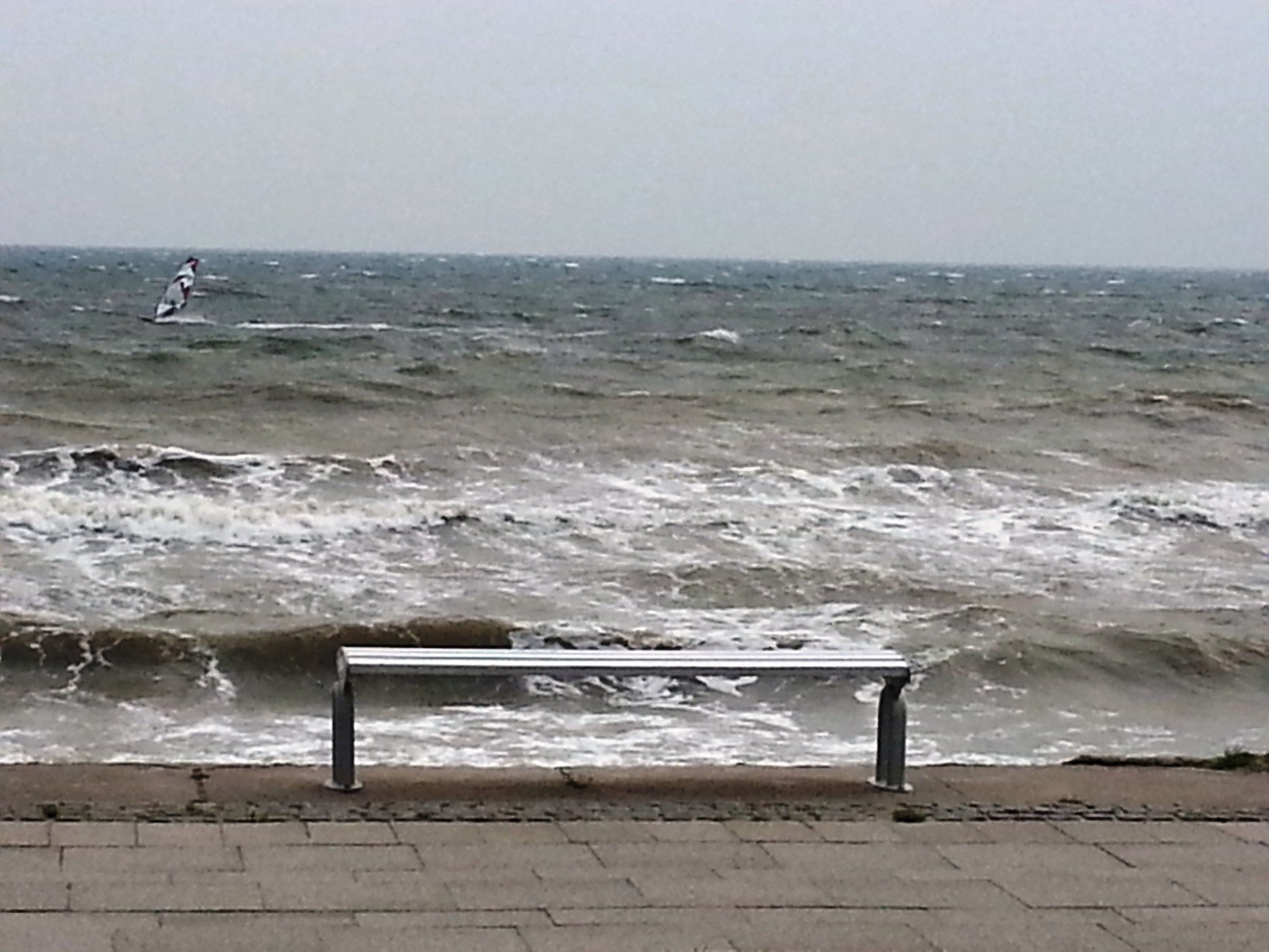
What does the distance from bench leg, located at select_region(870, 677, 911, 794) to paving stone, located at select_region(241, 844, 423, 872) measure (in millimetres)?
2007

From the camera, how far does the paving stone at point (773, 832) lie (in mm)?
5645

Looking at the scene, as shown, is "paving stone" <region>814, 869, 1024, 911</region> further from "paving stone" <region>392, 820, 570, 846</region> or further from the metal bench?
the metal bench

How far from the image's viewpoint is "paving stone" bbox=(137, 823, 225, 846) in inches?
209

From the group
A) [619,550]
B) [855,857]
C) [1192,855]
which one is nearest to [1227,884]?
[1192,855]

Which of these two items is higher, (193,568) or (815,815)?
(815,815)

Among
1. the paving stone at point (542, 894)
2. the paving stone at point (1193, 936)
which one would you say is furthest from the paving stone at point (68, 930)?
the paving stone at point (1193, 936)

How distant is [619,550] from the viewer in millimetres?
16312

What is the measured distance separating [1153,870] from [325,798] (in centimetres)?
270

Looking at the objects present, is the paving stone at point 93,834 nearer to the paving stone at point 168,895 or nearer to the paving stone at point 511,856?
the paving stone at point 168,895

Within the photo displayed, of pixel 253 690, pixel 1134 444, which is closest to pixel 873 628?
pixel 253 690

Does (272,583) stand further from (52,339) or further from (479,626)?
(52,339)

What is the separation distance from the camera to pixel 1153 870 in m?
5.43

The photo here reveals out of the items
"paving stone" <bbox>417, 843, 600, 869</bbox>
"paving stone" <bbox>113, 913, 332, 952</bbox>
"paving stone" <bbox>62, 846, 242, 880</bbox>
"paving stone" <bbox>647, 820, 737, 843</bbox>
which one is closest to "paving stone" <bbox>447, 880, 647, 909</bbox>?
"paving stone" <bbox>417, 843, 600, 869</bbox>

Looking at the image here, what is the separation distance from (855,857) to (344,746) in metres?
1.91
